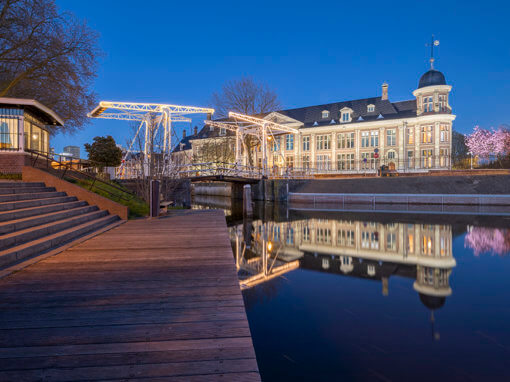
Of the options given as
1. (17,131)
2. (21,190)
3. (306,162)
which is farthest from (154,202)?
(306,162)

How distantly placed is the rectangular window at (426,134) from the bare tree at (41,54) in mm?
38023

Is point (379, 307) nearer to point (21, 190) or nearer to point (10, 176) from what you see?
point (21, 190)

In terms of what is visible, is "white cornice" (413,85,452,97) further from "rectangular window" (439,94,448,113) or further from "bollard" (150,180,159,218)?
"bollard" (150,180,159,218)

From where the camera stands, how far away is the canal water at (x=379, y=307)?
12.7 feet

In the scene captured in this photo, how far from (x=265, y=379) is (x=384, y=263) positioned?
22.2 feet

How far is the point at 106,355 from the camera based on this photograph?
2.45 meters

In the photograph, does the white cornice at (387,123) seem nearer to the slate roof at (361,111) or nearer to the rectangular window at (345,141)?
the slate roof at (361,111)

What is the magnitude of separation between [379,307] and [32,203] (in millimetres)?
8810

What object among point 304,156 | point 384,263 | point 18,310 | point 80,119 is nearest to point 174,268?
point 18,310

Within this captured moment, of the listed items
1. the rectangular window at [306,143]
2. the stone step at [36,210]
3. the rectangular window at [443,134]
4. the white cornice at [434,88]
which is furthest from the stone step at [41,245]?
the white cornice at [434,88]

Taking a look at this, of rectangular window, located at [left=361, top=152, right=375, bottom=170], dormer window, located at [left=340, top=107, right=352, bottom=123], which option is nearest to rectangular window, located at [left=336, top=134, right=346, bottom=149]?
dormer window, located at [left=340, top=107, right=352, bottom=123]

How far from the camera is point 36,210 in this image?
26.6ft

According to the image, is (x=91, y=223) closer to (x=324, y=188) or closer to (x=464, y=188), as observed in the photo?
(x=324, y=188)

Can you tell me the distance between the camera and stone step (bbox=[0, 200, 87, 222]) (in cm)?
691
